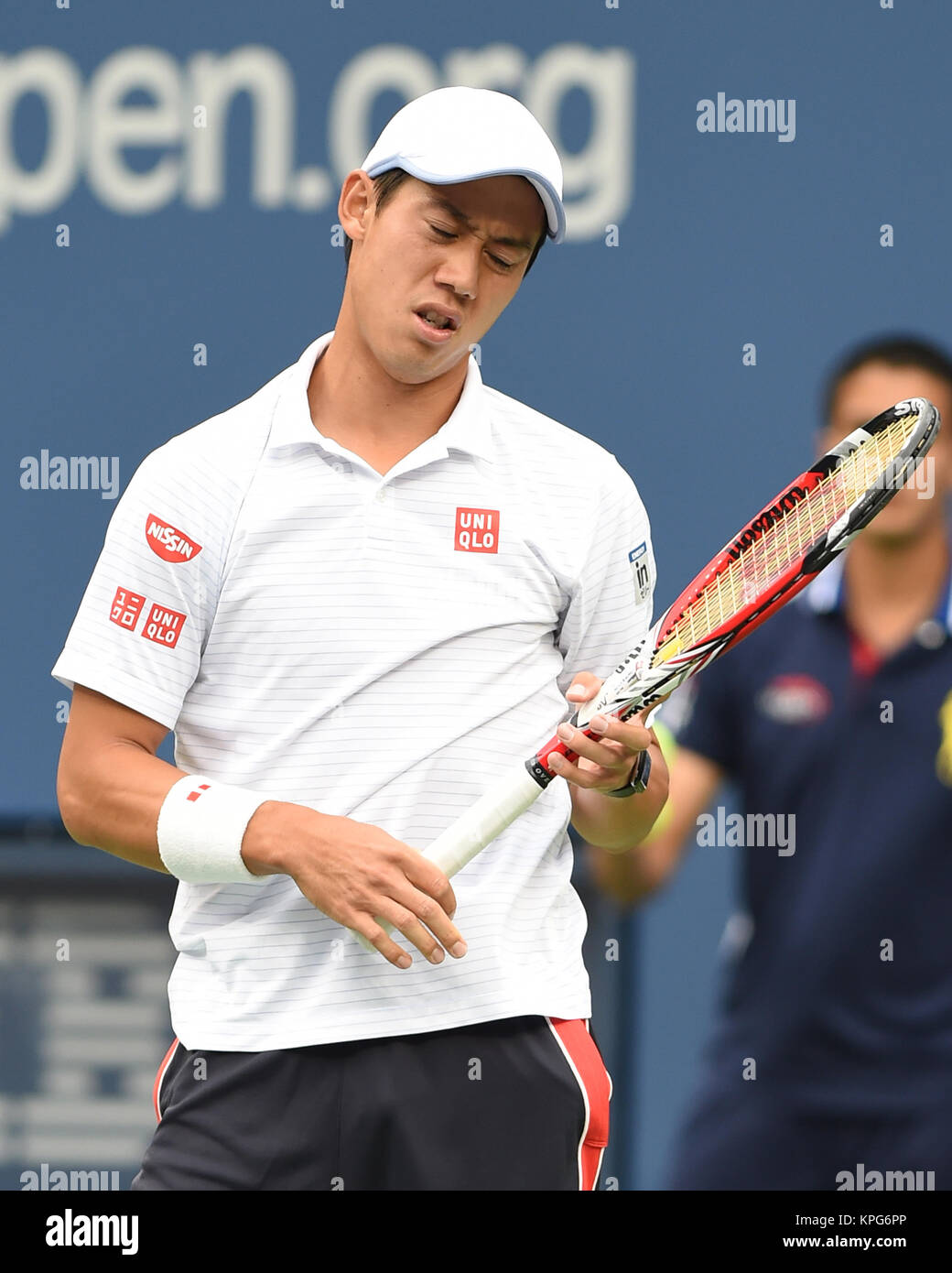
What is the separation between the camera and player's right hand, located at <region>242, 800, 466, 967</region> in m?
1.83

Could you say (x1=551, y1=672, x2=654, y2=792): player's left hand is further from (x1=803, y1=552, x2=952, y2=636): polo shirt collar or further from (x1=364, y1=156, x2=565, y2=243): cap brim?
(x1=803, y1=552, x2=952, y2=636): polo shirt collar

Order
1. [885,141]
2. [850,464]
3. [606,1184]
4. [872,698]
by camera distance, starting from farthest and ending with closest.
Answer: [885,141], [606,1184], [872,698], [850,464]

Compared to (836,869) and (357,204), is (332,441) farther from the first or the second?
(836,869)

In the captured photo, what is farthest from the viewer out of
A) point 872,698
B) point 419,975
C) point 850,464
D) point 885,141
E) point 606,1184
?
point 885,141

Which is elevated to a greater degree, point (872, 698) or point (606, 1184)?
point (872, 698)

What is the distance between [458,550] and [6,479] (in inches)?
83.0

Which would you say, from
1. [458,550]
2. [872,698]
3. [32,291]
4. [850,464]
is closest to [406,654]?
[458,550]

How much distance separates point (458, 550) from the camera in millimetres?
1990

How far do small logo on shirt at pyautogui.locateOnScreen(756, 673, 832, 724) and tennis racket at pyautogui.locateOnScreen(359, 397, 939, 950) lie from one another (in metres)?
1.11

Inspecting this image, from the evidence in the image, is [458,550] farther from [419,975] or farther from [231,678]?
[419,975]

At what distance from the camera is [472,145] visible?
6.42 feet

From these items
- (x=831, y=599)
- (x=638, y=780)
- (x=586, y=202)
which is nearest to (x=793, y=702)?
(x=831, y=599)

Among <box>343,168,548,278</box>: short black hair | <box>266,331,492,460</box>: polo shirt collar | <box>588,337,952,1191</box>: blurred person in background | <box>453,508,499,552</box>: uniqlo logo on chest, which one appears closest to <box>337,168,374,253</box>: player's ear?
<box>343,168,548,278</box>: short black hair

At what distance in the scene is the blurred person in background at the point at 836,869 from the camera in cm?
312
